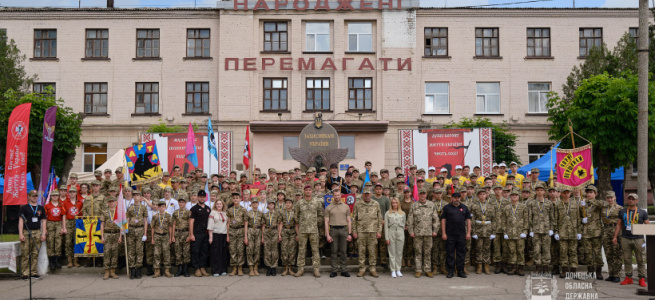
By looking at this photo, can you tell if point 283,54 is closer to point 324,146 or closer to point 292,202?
point 324,146

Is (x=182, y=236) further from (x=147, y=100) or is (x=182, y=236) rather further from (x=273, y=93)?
(x=147, y=100)

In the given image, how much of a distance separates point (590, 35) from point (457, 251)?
2196 cm

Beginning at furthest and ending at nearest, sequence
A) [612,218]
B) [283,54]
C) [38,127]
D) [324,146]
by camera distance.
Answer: [283,54] → [38,127] → [324,146] → [612,218]

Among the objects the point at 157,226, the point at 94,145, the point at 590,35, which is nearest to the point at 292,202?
the point at 157,226

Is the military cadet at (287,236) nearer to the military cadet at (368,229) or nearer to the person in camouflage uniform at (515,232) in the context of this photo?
the military cadet at (368,229)

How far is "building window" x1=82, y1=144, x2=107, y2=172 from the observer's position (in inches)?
1155

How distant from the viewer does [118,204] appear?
12.4 m

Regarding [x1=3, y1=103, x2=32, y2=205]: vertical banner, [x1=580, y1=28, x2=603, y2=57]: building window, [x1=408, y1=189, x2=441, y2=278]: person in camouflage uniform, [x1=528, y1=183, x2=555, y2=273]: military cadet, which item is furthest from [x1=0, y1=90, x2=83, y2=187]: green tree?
[x1=580, y1=28, x2=603, y2=57]: building window

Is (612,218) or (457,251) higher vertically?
(612,218)

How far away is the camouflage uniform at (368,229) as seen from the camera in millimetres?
12641

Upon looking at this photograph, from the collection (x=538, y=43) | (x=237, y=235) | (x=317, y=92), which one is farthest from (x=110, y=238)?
(x=538, y=43)

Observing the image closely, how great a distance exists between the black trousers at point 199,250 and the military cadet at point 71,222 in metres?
3.03

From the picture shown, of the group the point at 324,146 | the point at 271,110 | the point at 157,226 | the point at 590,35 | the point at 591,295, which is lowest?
the point at 591,295

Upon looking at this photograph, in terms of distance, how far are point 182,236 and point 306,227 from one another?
111 inches
